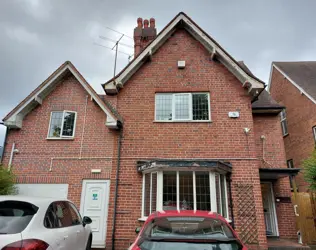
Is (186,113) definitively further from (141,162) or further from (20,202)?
(20,202)

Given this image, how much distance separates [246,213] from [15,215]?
7.31m

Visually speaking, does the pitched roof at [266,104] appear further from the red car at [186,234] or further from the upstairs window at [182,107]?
the red car at [186,234]

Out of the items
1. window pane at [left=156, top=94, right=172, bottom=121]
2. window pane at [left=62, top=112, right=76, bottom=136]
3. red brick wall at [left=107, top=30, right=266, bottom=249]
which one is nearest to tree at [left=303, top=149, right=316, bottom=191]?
red brick wall at [left=107, top=30, right=266, bottom=249]

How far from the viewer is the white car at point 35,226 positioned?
3.04 metres

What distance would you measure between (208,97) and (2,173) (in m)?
8.41

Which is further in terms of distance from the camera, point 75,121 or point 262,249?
point 75,121

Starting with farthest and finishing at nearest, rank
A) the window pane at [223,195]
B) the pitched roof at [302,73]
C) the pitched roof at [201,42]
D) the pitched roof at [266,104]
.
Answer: the pitched roof at [302,73] < the pitched roof at [266,104] < the pitched roof at [201,42] < the window pane at [223,195]

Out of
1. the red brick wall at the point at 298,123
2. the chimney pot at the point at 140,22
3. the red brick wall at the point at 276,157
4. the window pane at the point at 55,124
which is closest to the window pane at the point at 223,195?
the red brick wall at the point at 276,157

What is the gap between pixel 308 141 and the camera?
15.0 metres

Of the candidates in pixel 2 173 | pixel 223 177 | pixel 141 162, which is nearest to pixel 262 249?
pixel 223 177

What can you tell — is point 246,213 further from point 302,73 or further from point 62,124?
point 302,73

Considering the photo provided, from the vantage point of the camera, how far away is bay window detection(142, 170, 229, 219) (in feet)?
25.9

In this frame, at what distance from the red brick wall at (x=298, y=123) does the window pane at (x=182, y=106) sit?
10.1 meters

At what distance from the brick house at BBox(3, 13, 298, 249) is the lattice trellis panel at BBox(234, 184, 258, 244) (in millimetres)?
34
